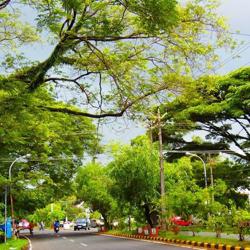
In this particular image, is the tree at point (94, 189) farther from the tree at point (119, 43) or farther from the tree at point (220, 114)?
the tree at point (119, 43)

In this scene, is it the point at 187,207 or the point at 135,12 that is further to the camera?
the point at 187,207

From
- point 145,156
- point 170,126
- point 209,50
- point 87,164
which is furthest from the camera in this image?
point 87,164

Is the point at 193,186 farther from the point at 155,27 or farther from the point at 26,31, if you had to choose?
the point at 155,27

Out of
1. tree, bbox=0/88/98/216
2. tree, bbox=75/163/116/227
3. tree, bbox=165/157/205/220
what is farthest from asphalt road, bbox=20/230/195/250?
tree, bbox=75/163/116/227

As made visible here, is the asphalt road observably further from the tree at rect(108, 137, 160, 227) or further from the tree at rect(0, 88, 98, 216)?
the tree at rect(0, 88, 98, 216)

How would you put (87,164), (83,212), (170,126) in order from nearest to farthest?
(170,126)
(87,164)
(83,212)

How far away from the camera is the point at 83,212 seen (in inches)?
4316

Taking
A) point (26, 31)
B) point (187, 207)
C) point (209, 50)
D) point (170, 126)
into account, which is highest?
point (170, 126)

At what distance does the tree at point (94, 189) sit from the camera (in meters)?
48.3

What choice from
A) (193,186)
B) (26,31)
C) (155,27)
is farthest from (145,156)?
(155,27)

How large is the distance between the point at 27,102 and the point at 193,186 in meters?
15.6

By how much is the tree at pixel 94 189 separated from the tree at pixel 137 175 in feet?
44.1

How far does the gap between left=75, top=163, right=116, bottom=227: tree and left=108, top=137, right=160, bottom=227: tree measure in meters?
13.4

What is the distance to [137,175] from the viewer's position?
31.9 meters
